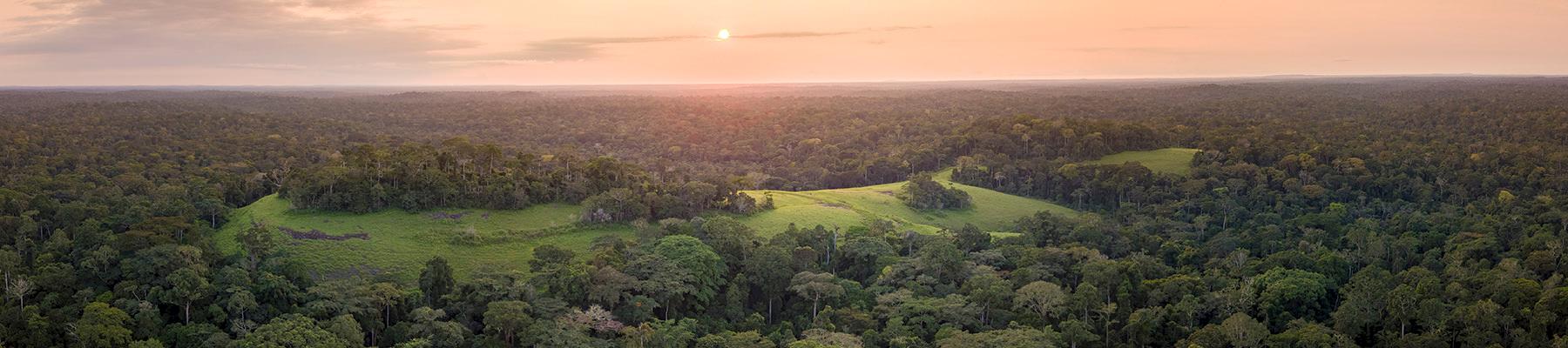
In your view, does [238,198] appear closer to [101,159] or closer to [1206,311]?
[101,159]

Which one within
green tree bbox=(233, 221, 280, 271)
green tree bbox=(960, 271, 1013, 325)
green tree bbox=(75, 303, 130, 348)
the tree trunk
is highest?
green tree bbox=(233, 221, 280, 271)

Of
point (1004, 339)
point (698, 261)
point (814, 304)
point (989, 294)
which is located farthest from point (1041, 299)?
point (698, 261)

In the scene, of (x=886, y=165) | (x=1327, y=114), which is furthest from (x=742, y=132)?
(x=1327, y=114)

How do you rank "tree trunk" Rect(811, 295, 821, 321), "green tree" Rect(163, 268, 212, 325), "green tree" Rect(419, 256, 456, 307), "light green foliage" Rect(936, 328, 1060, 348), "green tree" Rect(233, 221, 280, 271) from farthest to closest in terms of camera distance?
"green tree" Rect(233, 221, 280, 271) < "tree trunk" Rect(811, 295, 821, 321) < "green tree" Rect(419, 256, 456, 307) < "green tree" Rect(163, 268, 212, 325) < "light green foliage" Rect(936, 328, 1060, 348)

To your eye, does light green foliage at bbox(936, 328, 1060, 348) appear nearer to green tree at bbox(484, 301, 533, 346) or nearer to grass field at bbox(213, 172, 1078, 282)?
green tree at bbox(484, 301, 533, 346)

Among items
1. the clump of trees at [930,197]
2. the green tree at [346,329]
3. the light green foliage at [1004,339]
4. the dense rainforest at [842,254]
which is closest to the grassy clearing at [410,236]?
the dense rainforest at [842,254]

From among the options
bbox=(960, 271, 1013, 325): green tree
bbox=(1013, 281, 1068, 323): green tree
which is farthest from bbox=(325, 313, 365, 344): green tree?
bbox=(1013, 281, 1068, 323): green tree
